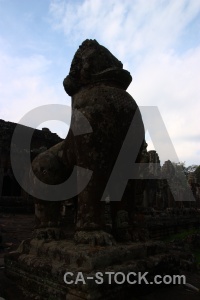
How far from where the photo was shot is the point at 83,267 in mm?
1741

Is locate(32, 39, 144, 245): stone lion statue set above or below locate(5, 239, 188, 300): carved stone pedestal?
above

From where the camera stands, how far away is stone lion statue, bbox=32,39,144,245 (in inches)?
82.2

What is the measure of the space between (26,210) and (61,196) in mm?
11619

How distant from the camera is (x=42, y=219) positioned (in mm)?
2488

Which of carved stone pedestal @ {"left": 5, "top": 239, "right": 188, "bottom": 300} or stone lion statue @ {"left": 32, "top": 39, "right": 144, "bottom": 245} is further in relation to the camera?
stone lion statue @ {"left": 32, "top": 39, "right": 144, "bottom": 245}

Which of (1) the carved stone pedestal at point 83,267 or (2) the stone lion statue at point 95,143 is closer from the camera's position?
(1) the carved stone pedestal at point 83,267

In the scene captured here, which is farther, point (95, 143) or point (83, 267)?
point (95, 143)

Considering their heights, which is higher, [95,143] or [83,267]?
[95,143]

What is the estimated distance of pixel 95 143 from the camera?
6.94 ft

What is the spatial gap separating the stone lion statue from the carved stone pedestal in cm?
14

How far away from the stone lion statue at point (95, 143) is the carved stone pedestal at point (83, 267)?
0.46ft

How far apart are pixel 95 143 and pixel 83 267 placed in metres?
0.85

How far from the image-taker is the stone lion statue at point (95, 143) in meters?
2.09

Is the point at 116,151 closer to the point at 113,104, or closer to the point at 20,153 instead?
the point at 113,104
